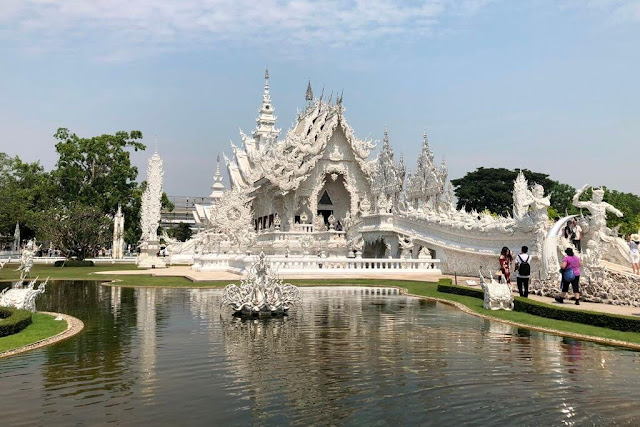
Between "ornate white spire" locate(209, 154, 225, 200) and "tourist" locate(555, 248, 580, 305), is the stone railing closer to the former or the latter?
"tourist" locate(555, 248, 580, 305)

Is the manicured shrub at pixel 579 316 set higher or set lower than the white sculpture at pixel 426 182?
lower

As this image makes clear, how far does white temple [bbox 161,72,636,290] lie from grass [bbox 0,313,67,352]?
10.2m

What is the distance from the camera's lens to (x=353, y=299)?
1575cm

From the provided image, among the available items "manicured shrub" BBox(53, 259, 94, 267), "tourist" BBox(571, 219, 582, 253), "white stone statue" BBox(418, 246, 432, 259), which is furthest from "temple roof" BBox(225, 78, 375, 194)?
"tourist" BBox(571, 219, 582, 253)

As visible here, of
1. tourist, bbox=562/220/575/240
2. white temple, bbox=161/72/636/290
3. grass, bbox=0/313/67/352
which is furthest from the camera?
→ white temple, bbox=161/72/636/290

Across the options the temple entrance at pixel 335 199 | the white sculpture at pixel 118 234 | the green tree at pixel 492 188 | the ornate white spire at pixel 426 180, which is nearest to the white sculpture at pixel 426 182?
the ornate white spire at pixel 426 180

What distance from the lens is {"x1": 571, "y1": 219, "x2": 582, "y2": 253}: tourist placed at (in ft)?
54.9

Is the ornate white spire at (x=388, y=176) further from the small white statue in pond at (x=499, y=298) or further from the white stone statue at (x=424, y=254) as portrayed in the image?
the small white statue in pond at (x=499, y=298)

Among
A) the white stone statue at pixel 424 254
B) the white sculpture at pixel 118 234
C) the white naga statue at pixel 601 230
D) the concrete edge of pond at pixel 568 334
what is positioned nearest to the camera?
the concrete edge of pond at pixel 568 334

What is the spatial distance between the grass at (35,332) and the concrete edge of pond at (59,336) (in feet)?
0.33

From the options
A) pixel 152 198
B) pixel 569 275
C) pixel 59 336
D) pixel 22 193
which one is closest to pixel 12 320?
pixel 59 336

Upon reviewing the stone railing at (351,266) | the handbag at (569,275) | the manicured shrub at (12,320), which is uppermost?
the stone railing at (351,266)

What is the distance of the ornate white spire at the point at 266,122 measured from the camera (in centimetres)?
5405

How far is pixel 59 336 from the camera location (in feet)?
31.8
